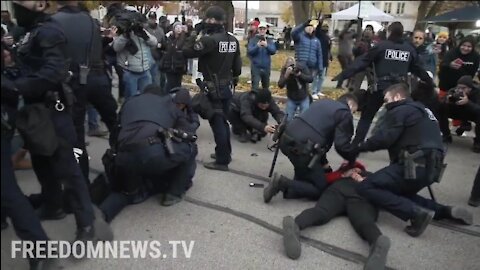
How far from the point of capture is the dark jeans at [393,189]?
3283 millimetres

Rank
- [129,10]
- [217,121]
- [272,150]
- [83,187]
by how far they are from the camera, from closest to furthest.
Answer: [83,187]
[129,10]
[217,121]
[272,150]

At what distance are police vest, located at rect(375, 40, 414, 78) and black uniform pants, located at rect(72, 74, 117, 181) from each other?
116 inches

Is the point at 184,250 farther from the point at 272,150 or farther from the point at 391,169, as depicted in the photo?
the point at 272,150

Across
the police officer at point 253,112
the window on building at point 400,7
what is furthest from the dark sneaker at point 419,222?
the window on building at point 400,7

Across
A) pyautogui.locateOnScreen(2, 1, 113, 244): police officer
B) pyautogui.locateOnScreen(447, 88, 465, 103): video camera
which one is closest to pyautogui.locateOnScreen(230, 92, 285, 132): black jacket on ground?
pyautogui.locateOnScreen(447, 88, 465, 103): video camera

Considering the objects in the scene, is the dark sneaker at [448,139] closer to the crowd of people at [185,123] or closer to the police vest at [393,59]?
the crowd of people at [185,123]

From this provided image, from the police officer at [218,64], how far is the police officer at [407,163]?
160 cm

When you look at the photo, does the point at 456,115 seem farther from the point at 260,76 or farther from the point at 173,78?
the point at 173,78

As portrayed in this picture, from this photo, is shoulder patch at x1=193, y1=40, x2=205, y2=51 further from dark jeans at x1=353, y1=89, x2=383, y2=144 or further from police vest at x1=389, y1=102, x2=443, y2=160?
dark jeans at x1=353, y1=89, x2=383, y2=144

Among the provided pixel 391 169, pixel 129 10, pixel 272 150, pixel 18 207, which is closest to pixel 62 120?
pixel 18 207

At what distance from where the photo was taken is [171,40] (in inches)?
259

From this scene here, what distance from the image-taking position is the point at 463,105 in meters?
5.54

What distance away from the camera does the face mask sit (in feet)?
5.57

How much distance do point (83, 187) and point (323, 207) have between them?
1.74 metres
